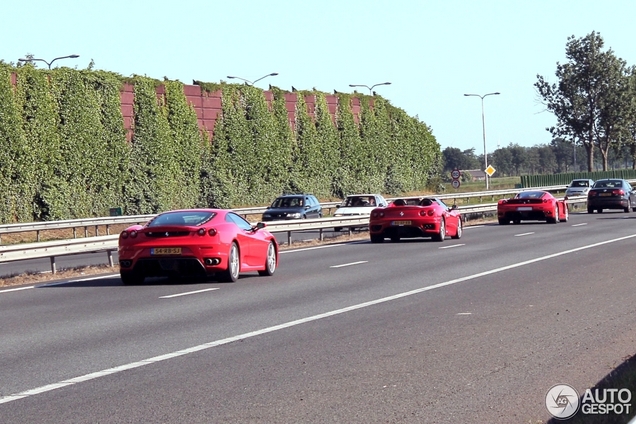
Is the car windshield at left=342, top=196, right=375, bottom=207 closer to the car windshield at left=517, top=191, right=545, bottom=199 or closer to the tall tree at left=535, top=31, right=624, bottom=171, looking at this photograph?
the car windshield at left=517, top=191, right=545, bottom=199

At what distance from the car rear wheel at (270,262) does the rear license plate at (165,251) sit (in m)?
2.44

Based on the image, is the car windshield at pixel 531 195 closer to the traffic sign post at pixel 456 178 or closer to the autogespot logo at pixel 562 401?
the traffic sign post at pixel 456 178

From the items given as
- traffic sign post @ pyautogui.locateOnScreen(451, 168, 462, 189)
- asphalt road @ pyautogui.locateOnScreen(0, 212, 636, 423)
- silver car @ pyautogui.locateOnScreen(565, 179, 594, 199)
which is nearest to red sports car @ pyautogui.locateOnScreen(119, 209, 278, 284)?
asphalt road @ pyautogui.locateOnScreen(0, 212, 636, 423)

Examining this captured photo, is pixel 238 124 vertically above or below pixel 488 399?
above

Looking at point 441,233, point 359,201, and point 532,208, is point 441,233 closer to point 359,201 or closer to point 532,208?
point 532,208

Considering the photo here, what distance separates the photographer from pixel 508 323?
12.4m

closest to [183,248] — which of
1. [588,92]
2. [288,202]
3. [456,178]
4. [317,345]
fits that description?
[317,345]

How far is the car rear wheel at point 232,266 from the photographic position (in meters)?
18.4

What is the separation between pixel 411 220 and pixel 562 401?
73.4ft

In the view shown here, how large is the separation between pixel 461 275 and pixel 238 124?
36334 mm

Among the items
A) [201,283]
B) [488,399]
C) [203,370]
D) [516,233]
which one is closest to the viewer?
[488,399]

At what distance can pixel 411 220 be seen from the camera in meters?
30.2

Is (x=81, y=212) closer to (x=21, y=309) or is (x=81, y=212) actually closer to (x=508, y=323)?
(x=21, y=309)

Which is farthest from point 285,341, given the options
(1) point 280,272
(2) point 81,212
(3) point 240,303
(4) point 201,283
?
(2) point 81,212
